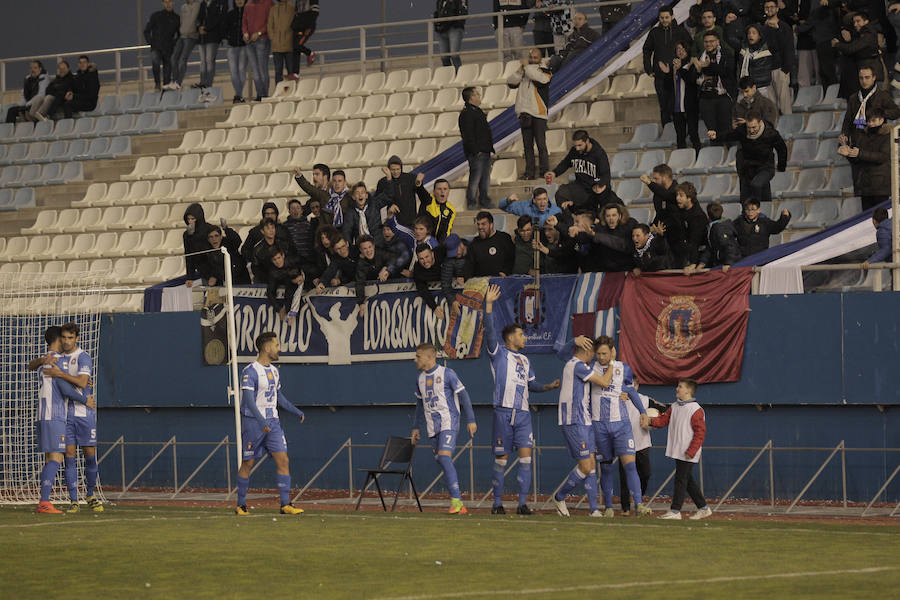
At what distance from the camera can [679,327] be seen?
60.0 ft

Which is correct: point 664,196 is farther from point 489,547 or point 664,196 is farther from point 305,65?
point 305,65

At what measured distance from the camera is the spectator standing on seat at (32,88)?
3123 cm

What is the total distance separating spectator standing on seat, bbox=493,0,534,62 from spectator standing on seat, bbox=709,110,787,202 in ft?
25.5

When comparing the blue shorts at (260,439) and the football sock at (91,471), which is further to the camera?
the football sock at (91,471)

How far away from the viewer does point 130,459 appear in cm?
2278

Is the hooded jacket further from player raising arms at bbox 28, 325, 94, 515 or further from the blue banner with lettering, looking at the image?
player raising arms at bbox 28, 325, 94, 515

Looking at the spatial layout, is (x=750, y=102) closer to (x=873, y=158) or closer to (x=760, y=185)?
(x=760, y=185)

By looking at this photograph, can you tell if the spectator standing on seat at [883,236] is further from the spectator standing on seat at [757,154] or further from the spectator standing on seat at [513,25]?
the spectator standing on seat at [513,25]

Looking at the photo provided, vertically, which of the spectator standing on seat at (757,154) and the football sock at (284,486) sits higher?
the spectator standing on seat at (757,154)

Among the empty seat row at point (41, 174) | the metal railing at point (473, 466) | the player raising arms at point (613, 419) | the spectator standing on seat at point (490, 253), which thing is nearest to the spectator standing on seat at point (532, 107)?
the spectator standing on seat at point (490, 253)

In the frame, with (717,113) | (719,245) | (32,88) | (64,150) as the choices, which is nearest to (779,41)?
(717,113)

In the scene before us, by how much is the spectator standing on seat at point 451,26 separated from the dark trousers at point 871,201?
31.9ft

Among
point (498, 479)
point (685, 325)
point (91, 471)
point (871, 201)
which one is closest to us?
point (498, 479)

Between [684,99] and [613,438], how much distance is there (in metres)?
7.14
